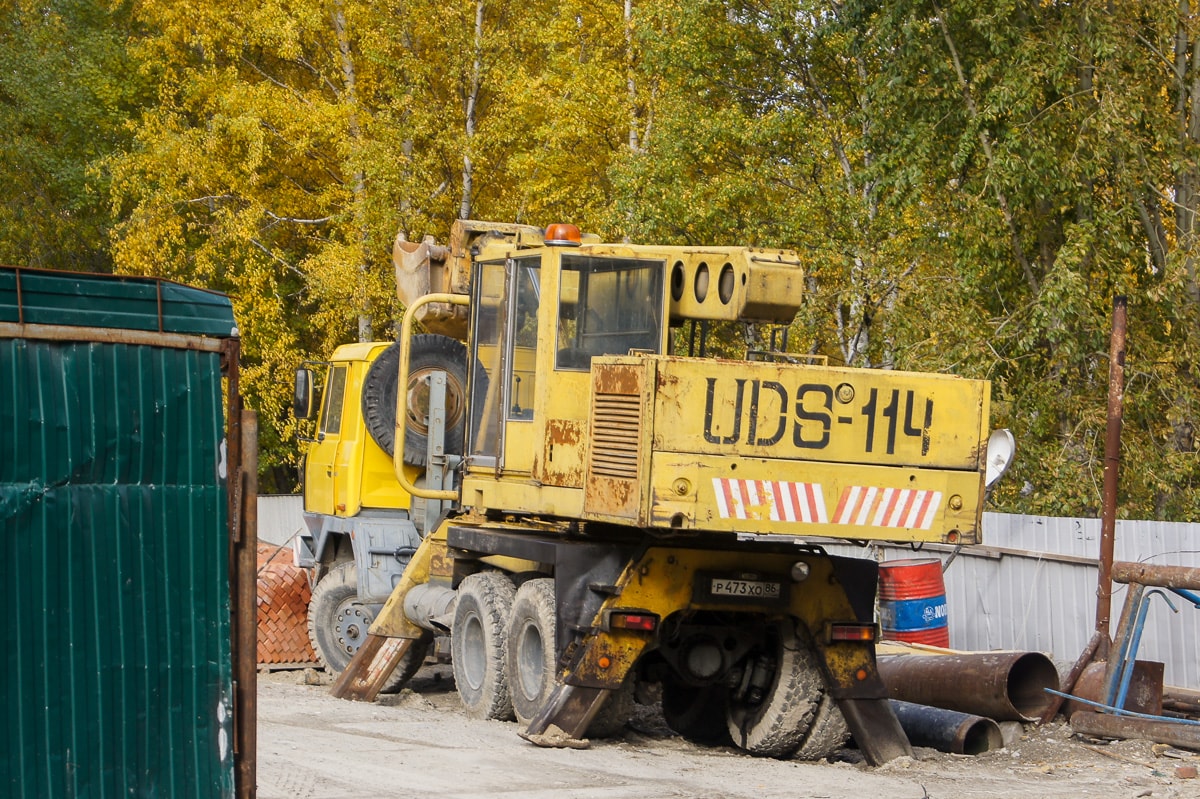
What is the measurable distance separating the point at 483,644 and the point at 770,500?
3406mm

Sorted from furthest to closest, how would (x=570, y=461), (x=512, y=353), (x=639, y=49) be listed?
1. (x=639, y=49)
2. (x=512, y=353)
3. (x=570, y=461)

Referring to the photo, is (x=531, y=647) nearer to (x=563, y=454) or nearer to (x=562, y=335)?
(x=563, y=454)

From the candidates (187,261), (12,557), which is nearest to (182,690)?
(12,557)

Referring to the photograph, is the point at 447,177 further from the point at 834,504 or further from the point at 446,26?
the point at 834,504

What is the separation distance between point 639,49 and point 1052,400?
12120mm

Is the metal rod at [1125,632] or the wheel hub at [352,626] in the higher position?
the metal rod at [1125,632]

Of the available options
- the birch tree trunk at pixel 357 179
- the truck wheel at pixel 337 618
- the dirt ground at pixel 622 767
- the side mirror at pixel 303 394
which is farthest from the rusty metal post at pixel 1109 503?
the birch tree trunk at pixel 357 179

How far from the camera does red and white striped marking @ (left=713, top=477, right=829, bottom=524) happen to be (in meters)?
9.11

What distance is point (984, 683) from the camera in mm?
11453

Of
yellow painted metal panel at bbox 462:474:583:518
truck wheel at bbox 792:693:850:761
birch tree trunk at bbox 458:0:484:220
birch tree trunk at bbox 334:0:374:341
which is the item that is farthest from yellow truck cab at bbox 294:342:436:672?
birch tree trunk at bbox 458:0:484:220

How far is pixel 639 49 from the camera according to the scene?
26844 mm

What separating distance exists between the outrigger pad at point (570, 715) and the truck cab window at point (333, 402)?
5611mm

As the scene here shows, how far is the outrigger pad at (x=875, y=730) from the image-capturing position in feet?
33.5

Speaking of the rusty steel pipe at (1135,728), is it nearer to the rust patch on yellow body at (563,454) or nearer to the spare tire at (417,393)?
the rust patch on yellow body at (563,454)
